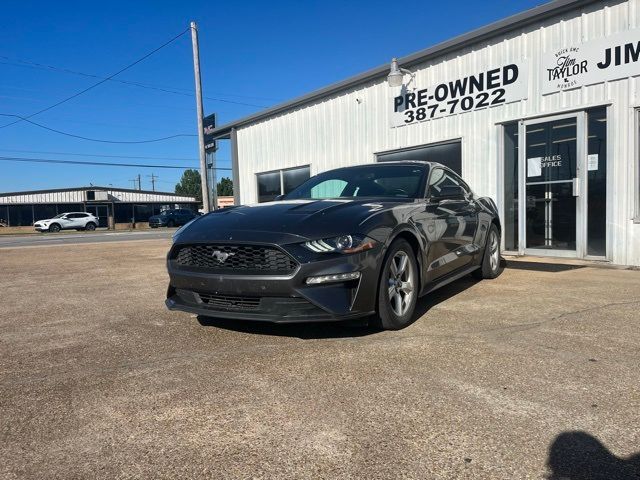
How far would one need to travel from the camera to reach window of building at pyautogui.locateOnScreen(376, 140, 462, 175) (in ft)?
31.2

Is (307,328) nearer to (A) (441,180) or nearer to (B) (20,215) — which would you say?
(A) (441,180)

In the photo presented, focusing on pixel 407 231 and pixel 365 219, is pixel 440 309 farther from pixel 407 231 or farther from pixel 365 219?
pixel 365 219

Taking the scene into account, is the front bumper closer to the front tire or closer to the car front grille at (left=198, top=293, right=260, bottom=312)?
the car front grille at (left=198, top=293, right=260, bottom=312)

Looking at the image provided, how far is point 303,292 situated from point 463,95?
711 cm

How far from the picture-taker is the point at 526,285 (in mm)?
5852

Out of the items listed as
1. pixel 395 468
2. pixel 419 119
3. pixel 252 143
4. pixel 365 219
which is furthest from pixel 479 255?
pixel 252 143

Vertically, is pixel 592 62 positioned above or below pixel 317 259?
above

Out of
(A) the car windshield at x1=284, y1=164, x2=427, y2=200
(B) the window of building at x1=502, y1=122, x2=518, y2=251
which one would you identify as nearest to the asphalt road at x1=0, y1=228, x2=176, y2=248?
(B) the window of building at x1=502, y1=122, x2=518, y2=251

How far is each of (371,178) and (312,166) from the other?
800 cm

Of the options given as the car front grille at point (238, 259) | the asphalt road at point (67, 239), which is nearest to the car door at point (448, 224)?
the car front grille at point (238, 259)

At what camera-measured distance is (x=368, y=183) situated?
5.09 metres

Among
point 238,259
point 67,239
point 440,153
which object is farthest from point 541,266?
point 67,239

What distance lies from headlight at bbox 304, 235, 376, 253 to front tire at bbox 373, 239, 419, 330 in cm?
29

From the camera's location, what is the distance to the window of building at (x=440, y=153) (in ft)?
31.2
